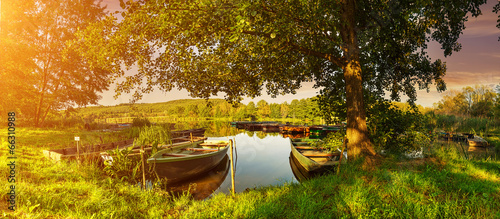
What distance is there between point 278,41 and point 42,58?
22.4 metres

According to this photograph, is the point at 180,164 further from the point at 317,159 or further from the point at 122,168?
the point at 317,159

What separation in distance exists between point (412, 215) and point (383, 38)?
22.0 ft

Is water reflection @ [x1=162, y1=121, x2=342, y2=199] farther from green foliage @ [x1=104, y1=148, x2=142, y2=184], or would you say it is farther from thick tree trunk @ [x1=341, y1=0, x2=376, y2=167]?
thick tree trunk @ [x1=341, y1=0, x2=376, y2=167]

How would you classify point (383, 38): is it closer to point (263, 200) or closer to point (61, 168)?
point (263, 200)

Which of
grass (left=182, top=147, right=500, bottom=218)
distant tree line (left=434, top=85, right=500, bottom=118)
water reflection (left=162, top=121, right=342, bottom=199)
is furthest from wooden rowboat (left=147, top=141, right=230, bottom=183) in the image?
distant tree line (left=434, top=85, right=500, bottom=118)

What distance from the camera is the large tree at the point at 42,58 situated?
17469mm

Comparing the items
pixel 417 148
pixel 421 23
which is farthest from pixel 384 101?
pixel 421 23

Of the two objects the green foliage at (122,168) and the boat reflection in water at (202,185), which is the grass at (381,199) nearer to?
the boat reflection in water at (202,185)

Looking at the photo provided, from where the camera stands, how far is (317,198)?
19.1 feet

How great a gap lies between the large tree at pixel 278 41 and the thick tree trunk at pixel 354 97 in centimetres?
4

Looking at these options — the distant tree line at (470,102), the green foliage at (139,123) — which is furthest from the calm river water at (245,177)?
the distant tree line at (470,102)

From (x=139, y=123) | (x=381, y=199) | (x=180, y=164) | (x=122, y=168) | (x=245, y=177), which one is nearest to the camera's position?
(x=381, y=199)

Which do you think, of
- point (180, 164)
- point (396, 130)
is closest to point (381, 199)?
point (396, 130)

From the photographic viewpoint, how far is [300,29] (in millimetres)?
8188
